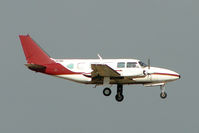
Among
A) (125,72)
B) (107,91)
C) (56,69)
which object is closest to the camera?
(125,72)

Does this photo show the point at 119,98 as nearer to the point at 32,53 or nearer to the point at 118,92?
the point at 118,92

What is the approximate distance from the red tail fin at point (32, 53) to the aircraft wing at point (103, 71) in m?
4.17

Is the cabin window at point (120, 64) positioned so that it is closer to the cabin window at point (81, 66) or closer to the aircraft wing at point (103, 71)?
the aircraft wing at point (103, 71)

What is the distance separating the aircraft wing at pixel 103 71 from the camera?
1093 inches

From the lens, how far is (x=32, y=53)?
30.9 m

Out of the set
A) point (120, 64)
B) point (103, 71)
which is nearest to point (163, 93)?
point (120, 64)

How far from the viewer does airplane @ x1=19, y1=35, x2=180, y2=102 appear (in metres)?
29.3

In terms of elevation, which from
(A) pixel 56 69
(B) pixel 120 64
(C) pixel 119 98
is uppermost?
(B) pixel 120 64

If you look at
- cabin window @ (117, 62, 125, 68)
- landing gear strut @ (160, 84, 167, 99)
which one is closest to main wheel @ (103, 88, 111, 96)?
cabin window @ (117, 62, 125, 68)

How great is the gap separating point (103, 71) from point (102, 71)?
7 centimetres

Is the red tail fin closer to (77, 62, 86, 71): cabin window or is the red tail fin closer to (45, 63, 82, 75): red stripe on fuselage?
(45, 63, 82, 75): red stripe on fuselage

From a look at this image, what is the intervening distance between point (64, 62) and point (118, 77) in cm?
449

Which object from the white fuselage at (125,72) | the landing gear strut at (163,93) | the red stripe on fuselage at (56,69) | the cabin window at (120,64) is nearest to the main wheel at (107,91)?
the white fuselage at (125,72)

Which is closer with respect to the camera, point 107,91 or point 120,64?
point 120,64
